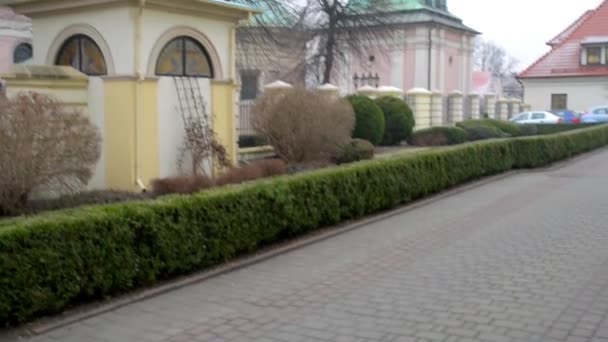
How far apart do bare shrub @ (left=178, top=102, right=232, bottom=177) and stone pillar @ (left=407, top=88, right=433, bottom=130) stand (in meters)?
17.6

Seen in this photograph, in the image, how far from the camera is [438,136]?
2806cm

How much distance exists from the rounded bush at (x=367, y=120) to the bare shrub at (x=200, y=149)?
369 inches

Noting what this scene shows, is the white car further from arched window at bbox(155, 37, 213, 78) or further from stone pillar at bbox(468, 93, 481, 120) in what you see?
arched window at bbox(155, 37, 213, 78)

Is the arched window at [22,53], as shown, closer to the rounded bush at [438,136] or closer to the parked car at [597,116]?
the rounded bush at [438,136]

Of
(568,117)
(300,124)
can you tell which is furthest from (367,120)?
(568,117)

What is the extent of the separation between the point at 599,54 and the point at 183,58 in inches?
1721

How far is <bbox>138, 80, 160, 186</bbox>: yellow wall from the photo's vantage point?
13688mm

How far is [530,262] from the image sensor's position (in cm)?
910

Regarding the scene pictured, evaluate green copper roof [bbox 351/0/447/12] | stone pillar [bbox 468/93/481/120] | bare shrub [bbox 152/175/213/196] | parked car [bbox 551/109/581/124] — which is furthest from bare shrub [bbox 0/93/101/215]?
parked car [bbox 551/109/581/124]

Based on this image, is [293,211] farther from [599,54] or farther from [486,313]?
[599,54]

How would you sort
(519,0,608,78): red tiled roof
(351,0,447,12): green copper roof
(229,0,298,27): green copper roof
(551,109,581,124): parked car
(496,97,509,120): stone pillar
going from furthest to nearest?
(519,0,608,78): red tiled roof < (496,97,509,120): stone pillar < (551,109,581,124): parked car < (351,0,447,12): green copper roof < (229,0,298,27): green copper roof

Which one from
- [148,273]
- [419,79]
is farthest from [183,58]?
[419,79]

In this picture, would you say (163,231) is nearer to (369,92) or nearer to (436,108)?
(369,92)

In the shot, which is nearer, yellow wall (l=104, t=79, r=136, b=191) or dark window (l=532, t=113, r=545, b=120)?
yellow wall (l=104, t=79, r=136, b=191)
